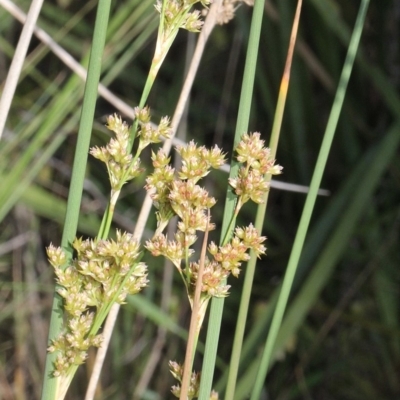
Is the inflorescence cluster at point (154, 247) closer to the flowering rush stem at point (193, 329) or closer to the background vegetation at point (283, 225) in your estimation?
the flowering rush stem at point (193, 329)

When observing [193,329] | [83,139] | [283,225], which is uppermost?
[283,225]

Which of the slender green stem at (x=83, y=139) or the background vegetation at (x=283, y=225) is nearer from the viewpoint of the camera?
the slender green stem at (x=83, y=139)

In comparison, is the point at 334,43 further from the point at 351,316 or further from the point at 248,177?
the point at 248,177

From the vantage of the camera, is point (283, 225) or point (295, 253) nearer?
point (295, 253)

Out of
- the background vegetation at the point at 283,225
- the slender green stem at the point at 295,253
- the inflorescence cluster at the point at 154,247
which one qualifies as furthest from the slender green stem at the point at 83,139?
the background vegetation at the point at 283,225

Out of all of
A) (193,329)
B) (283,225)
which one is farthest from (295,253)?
(283,225)

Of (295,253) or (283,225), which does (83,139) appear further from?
(283,225)

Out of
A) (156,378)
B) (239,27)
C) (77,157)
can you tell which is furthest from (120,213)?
(77,157)

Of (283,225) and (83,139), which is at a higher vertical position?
(283,225)
